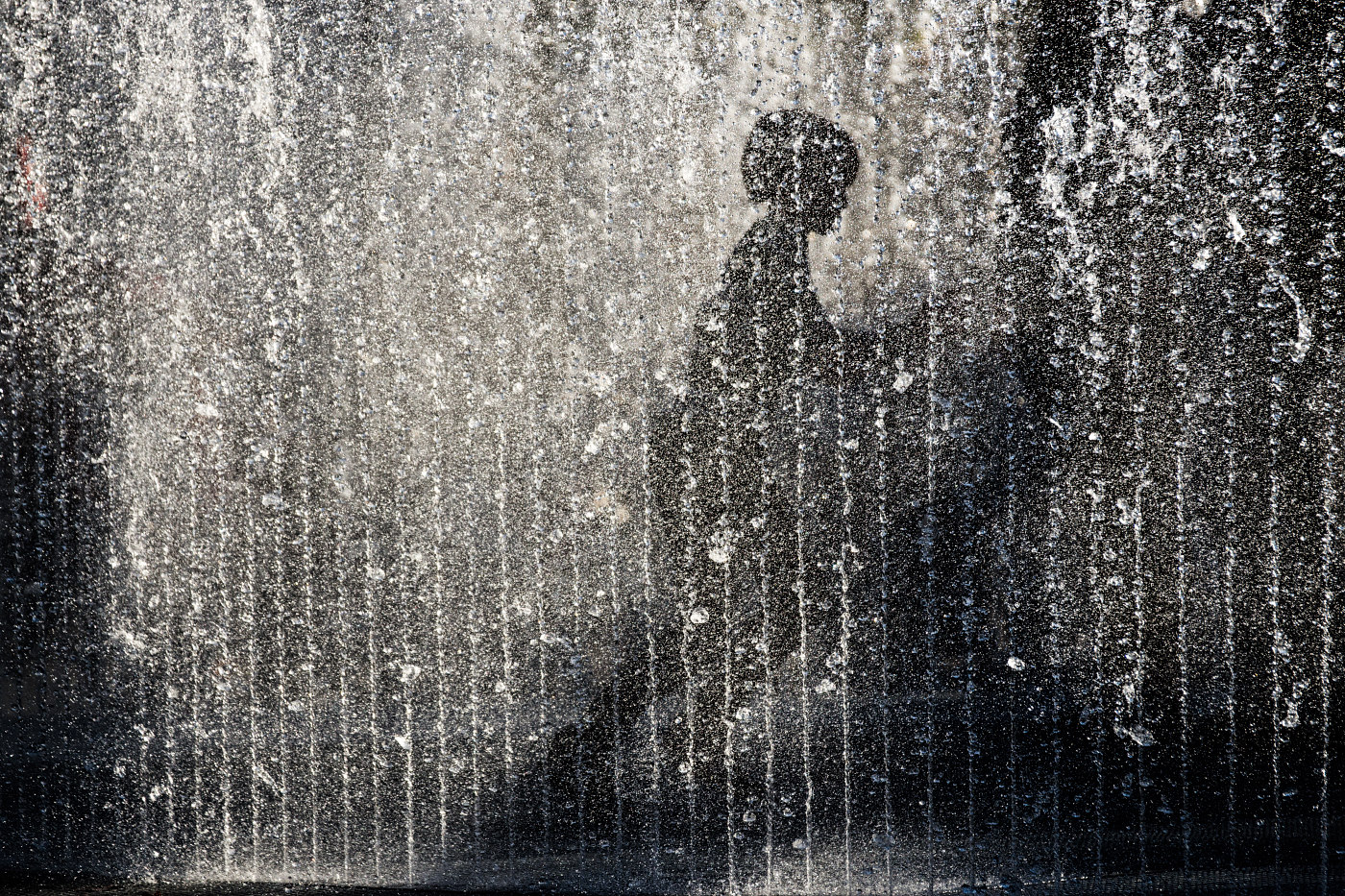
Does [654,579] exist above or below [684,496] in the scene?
below

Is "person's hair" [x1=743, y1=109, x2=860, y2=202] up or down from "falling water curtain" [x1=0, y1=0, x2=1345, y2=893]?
up

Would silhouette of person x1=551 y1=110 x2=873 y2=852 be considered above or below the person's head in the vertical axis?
below

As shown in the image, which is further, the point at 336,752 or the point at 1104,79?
the point at 336,752

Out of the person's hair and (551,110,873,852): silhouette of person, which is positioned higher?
the person's hair

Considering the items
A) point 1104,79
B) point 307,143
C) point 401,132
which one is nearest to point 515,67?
point 401,132

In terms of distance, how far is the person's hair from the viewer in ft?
6.20

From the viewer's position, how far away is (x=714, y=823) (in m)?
1.95

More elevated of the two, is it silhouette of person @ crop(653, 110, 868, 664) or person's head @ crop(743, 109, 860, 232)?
person's head @ crop(743, 109, 860, 232)

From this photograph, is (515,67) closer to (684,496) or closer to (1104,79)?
(684,496)

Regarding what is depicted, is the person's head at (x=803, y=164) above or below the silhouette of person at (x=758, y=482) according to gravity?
above

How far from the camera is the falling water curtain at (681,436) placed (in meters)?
1.85

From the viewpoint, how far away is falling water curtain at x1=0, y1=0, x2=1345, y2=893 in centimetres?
185

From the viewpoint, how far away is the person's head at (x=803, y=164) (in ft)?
6.20

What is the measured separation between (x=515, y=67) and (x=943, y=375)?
147 cm
